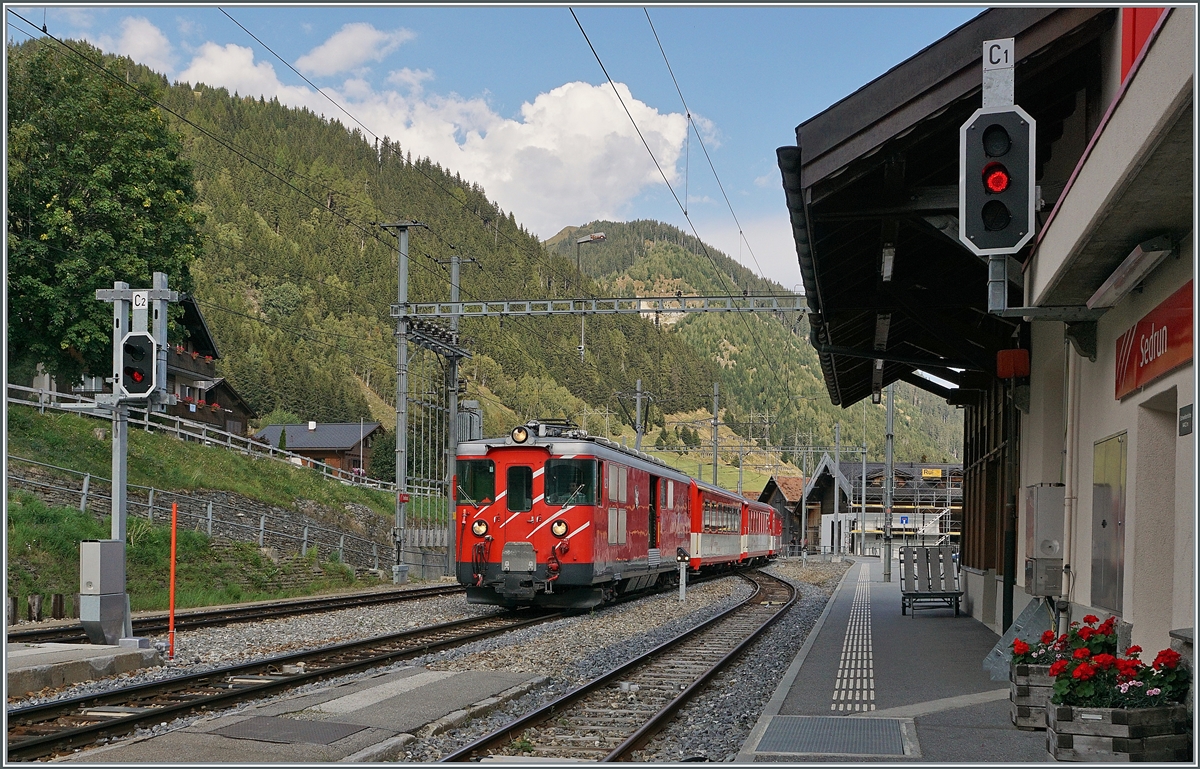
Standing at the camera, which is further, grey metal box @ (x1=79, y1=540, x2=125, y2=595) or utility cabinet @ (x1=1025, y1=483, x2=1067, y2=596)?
grey metal box @ (x1=79, y1=540, x2=125, y2=595)

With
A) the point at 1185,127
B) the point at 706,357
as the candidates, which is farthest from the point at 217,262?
the point at 1185,127

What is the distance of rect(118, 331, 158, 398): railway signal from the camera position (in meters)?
11.4

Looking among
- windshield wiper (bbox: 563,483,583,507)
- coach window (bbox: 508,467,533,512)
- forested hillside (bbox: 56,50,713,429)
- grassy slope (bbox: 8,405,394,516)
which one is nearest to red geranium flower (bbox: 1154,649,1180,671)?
windshield wiper (bbox: 563,483,583,507)

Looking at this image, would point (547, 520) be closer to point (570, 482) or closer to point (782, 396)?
point (570, 482)

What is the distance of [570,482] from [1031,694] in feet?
33.6

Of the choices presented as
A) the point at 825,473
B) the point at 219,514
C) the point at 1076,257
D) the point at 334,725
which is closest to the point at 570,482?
the point at 334,725

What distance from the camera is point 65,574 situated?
1922cm

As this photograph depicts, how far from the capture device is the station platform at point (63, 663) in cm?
956

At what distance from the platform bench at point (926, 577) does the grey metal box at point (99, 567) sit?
13131mm

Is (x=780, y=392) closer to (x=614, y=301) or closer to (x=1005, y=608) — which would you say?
(x=614, y=301)

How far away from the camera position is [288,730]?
7.91m

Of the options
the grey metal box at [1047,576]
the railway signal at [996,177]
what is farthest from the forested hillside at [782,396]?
the railway signal at [996,177]

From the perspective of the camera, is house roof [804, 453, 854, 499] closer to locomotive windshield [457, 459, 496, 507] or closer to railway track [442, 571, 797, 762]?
locomotive windshield [457, 459, 496, 507]

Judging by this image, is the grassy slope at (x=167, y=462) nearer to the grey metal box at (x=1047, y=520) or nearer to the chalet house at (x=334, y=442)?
the grey metal box at (x=1047, y=520)
